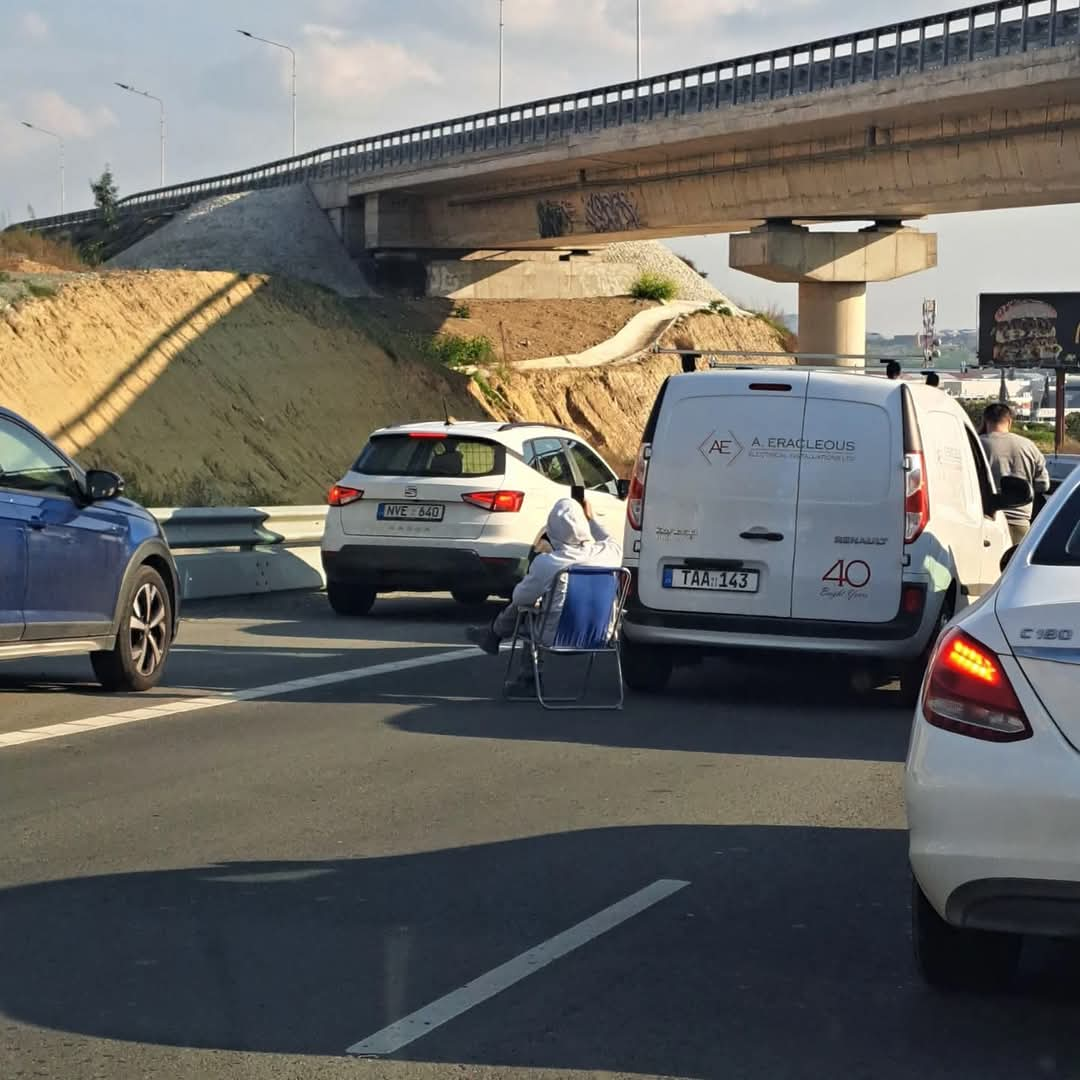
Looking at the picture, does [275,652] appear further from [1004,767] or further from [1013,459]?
[1004,767]

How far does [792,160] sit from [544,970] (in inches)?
1573

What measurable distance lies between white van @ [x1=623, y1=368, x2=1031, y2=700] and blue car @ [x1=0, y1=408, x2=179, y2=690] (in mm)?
2887

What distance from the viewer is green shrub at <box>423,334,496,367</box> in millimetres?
53562

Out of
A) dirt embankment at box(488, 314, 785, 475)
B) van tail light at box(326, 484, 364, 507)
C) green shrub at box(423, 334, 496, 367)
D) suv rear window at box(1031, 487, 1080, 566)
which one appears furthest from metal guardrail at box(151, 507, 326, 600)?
green shrub at box(423, 334, 496, 367)

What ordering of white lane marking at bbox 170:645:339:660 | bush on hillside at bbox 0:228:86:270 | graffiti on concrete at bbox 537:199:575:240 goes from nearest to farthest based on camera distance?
1. white lane marking at bbox 170:645:339:660
2. bush on hillside at bbox 0:228:86:270
3. graffiti on concrete at bbox 537:199:575:240

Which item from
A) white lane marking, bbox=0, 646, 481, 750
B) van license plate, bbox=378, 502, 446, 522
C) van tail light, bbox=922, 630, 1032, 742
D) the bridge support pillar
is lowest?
white lane marking, bbox=0, 646, 481, 750

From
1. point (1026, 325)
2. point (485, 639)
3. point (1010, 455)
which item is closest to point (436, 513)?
point (1010, 455)

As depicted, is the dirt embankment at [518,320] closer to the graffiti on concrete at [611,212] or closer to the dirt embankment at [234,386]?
the dirt embankment at [234,386]

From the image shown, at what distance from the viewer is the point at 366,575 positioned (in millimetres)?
17141

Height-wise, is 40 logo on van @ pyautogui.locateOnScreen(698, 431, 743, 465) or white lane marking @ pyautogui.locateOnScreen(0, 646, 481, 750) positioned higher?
40 logo on van @ pyautogui.locateOnScreen(698, 431, 743, 465)

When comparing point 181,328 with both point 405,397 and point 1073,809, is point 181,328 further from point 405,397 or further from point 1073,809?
point 1073,809

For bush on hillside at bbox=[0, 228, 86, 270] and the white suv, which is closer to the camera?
the white suv

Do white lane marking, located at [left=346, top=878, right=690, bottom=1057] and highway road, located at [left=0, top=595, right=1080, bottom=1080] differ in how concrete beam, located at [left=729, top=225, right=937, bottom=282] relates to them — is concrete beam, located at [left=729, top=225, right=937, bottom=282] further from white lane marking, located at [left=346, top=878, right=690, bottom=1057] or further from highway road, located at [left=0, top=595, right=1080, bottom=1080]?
white lane marking, located at [left=346, top=878, right=690, bottom=1057]

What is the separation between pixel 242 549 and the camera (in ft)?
64.1
